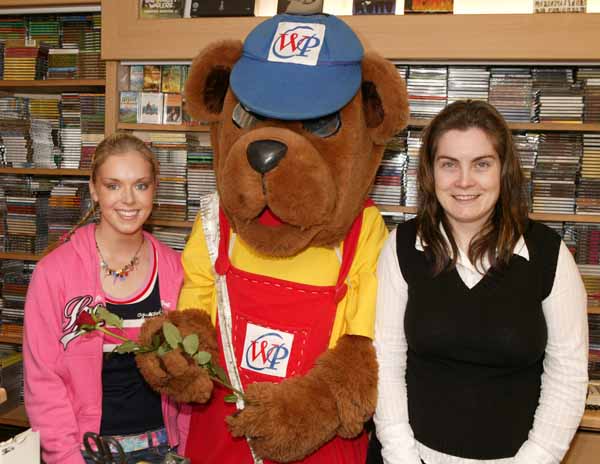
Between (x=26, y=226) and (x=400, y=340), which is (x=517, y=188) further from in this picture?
(x=26, y=226)

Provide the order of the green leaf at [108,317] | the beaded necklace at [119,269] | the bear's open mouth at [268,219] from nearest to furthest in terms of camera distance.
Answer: the green leaf at [108,317] → the bear's open mouth at [268,219] → the beaded necklace at [119,269]

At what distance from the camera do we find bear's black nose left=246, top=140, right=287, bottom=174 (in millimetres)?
1302

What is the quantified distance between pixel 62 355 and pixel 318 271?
→ 73 cm

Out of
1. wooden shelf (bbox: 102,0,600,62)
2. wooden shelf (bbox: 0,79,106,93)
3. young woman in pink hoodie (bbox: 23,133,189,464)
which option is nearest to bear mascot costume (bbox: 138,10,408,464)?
young woman in pink hoodie (bbox: 23,133,189,464)

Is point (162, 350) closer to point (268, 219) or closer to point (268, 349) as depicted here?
point (268, 349)

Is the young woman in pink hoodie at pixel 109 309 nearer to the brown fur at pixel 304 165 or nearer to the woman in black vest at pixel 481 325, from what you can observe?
the brown fur at pixel 304 165

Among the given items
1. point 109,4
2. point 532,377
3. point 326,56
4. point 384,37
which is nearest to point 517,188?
point 532,377

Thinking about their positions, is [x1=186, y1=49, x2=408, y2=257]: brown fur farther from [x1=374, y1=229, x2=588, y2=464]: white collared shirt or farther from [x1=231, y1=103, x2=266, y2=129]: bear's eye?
[x1=374, y1=229, x2=588, y2=464]: white collared shirt

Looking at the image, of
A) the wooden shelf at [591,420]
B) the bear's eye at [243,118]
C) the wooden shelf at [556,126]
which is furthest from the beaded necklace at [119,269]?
the wooden shelf at [591,420]

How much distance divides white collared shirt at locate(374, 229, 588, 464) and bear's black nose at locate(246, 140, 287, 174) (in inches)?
15.1

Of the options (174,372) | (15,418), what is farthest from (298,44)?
(15,418)

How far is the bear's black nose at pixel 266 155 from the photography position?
1.30 metres

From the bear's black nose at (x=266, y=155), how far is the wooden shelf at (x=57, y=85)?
171 centimetres

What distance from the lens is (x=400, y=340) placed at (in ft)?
4.67
